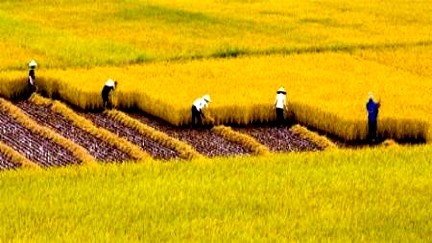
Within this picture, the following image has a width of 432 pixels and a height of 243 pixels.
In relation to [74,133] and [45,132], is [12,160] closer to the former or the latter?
[45,132]

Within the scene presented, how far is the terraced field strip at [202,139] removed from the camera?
15.2m

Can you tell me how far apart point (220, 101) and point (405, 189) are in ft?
18.3

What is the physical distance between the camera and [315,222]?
11.1 m

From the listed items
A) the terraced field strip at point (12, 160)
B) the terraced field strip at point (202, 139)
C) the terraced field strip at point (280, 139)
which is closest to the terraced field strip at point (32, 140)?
the terraced field strip at point (12, 160)

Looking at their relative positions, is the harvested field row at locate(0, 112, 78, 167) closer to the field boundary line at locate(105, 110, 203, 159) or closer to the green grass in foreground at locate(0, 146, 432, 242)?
the green grass in foreground at locate(0, 146, 432, 242)

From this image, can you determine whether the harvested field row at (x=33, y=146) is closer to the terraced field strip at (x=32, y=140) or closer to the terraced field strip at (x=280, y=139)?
the terraced field strip at (x=32, y=140)

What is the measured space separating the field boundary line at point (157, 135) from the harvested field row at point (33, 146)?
1.34 metres

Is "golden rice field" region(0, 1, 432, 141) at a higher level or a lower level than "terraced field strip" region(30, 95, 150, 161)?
higher

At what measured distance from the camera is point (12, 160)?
47.0ft

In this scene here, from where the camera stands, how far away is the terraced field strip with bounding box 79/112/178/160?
48.9ft

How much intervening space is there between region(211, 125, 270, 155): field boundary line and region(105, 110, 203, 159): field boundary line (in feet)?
2.49

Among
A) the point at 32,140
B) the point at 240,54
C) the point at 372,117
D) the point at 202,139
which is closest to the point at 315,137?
the point at 372,117

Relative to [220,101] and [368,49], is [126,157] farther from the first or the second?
[368,49]

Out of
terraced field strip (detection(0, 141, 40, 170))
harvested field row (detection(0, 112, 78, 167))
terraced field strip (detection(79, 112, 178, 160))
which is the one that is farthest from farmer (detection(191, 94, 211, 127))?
terraced field strip (detection(0, 141, 40, 170))
